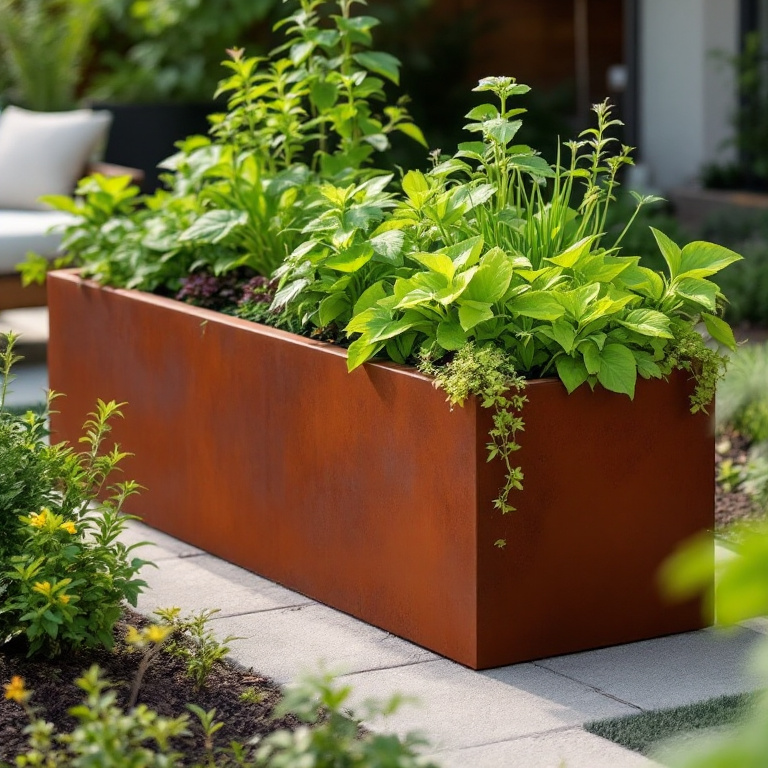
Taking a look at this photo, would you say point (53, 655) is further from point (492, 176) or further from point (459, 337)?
point (492, 176)

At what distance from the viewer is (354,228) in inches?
128

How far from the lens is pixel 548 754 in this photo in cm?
254

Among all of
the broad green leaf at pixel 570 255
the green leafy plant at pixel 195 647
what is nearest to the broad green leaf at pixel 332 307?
the broad green leaf at pixel 570 255

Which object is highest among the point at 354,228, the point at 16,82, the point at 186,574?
the point at 16,82

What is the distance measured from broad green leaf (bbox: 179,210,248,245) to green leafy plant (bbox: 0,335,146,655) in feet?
3.05

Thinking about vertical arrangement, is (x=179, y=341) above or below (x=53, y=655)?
above

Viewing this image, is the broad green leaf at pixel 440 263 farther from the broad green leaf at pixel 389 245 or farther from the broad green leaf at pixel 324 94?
the broad green leaf at pixel 324 94

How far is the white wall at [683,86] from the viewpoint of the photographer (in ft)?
33.2

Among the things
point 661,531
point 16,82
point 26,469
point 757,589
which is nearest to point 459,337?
point 661,531

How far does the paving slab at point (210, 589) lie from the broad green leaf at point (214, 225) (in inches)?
35.5

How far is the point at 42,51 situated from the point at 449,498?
763 centimetres

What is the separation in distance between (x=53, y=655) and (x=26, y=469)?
0.41 meters

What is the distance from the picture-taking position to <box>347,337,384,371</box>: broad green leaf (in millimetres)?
3098

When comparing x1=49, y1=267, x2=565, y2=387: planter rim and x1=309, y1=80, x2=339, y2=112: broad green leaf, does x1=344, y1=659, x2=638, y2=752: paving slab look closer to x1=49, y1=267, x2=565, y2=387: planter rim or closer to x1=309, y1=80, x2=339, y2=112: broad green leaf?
x1=49, y1=267, x2=565, y2=387: planter rim
